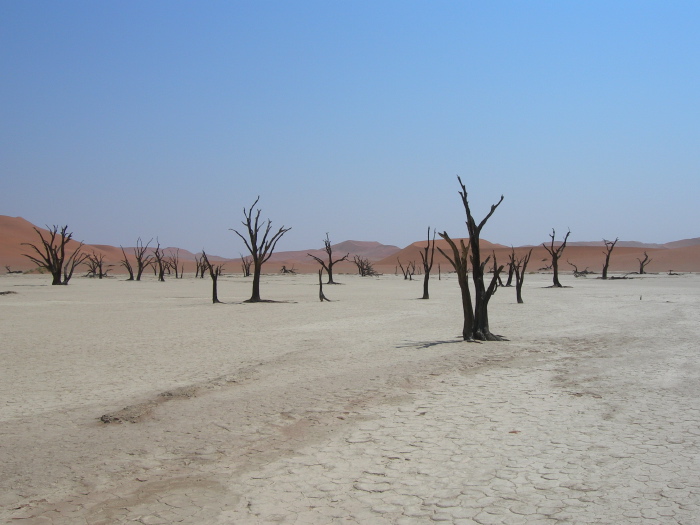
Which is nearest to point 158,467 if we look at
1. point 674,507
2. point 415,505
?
point 415,505

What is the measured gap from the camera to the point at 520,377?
8.03m

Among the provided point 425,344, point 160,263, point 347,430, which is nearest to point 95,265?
point 160,263

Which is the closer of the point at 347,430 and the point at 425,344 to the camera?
the point at 347,430

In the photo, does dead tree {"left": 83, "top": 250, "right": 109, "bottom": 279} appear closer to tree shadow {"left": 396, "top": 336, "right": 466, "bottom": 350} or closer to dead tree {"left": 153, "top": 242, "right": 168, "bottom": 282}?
dead tree {"left": 153, "top": 242, "right": 168, "bottom": 282}

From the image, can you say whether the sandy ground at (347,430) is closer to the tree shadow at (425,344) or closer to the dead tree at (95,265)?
the tree shadow at (425,344)

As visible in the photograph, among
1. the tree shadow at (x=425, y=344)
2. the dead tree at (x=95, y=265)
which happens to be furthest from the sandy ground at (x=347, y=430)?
the dead tree at (x=95, y=265)

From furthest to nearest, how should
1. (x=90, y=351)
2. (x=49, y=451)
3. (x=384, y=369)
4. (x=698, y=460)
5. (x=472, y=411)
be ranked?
(x=90, y=351) → (x=384, y=369) → (x=472, y=411) → (x=49, y=451) → (x=698, y=460)

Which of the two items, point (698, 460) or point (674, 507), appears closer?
point (674, 507)

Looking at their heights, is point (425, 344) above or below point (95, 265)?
below

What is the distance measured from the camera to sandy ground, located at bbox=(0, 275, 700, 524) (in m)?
4.04

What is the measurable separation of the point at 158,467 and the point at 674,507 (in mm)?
3763

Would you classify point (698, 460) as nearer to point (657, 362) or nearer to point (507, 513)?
point (507, 513)

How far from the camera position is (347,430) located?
567cm

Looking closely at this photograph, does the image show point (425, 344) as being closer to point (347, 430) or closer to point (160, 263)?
point (347, 430)
